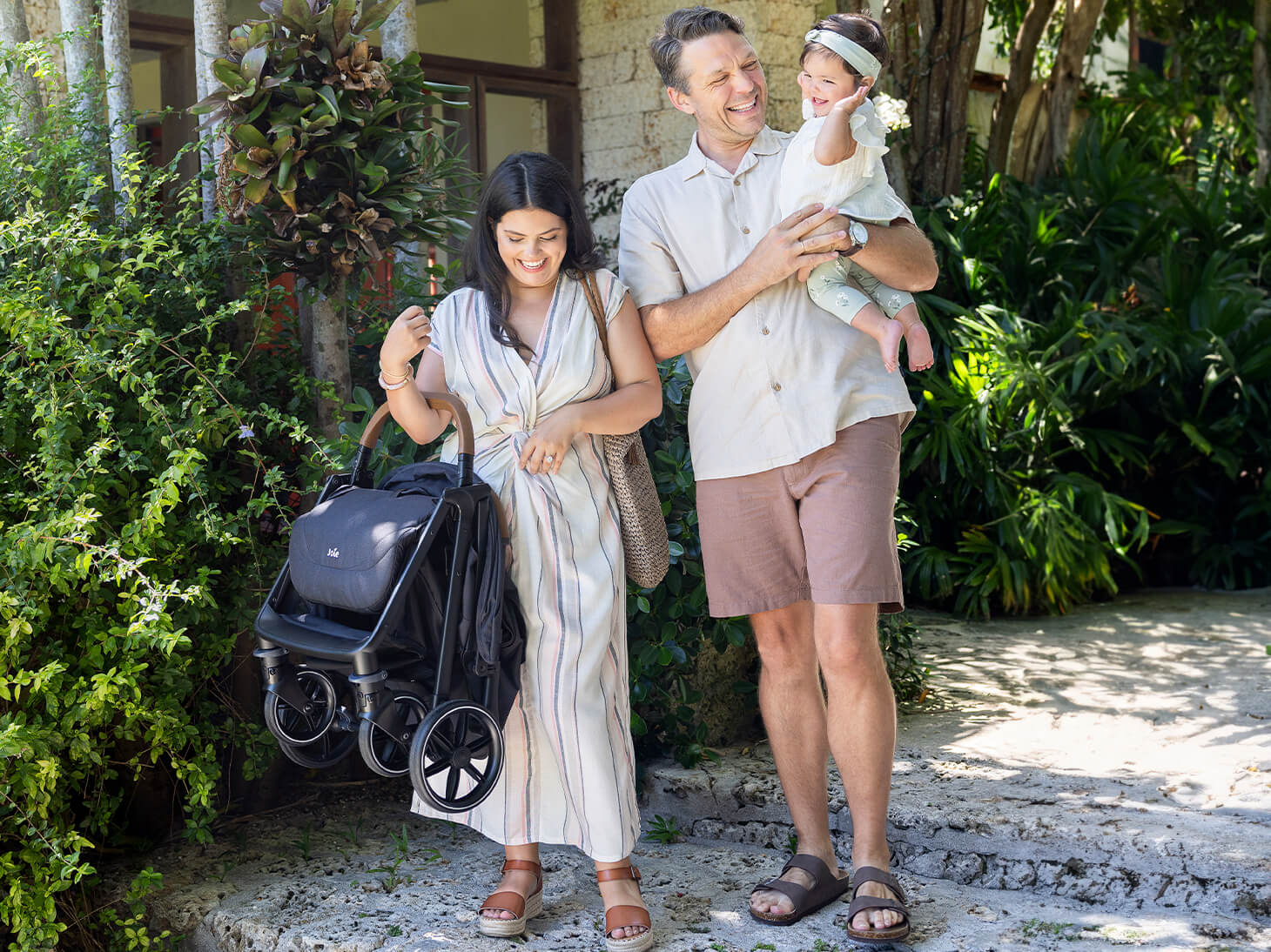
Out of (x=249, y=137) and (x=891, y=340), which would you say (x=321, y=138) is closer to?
(x=249, y=137)

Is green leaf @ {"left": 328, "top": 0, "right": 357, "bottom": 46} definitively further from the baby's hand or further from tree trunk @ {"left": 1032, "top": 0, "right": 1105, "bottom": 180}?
tree trunk @ {"left": 1032, "top": 0, "right": 1105, "bottom": 180}

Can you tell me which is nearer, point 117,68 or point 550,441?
point 550,441

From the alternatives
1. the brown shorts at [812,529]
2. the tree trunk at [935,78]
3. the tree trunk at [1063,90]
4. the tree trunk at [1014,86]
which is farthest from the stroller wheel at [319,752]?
the tree trunk at [1063,90]

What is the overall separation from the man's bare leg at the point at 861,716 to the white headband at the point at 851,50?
110 centimetres

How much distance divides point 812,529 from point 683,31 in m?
1.10

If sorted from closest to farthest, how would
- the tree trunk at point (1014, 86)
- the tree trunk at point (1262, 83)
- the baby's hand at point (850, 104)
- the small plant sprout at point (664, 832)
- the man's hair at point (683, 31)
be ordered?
the baby's hand at point (850, 104) → the man's hair at point (683, 31) → the small plant sprout at point (664, 832) → the tree trunk at point (1014, 86) → the tree trunk at point (1262, 83)

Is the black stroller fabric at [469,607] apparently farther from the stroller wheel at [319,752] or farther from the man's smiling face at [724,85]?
the man's smiling face at [724,85]

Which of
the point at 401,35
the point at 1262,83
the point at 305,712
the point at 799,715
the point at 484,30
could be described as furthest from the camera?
the point at 1262,83

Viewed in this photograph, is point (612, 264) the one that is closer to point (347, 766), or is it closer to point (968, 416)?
point (968, 416)

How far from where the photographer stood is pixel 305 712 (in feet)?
8.98

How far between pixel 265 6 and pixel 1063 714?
10.6 feet

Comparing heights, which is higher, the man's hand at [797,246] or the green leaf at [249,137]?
the green leaf at [249,137]

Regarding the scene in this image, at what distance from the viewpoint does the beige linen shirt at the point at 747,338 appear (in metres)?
2.82

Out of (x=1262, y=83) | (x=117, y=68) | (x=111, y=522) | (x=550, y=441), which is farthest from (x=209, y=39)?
(x=1262, y=83)
